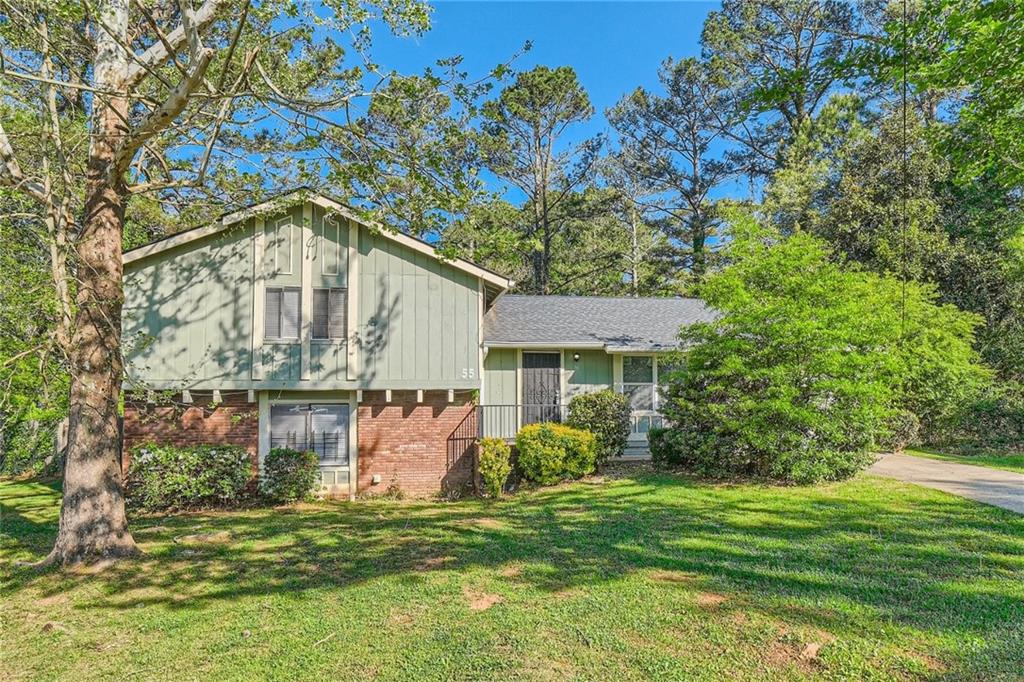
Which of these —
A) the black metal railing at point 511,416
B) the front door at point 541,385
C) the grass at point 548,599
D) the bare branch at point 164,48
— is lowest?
the grass at point 548,599

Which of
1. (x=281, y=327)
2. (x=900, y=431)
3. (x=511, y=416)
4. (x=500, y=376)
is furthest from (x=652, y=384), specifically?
(x=281, y=327)

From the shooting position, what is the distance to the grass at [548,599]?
3.84m

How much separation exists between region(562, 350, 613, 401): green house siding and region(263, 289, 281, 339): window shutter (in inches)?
271

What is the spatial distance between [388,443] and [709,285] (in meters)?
7.47

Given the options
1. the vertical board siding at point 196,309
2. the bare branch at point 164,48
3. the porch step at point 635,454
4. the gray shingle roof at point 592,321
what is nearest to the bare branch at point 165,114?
the bare branch at point 164,48

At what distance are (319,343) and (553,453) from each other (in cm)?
524

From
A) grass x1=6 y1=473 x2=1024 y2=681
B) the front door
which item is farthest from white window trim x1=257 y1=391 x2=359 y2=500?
the front door

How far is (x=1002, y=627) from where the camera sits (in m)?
4.21

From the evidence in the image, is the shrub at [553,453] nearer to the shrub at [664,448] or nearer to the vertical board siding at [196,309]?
the shrub at [664,448]

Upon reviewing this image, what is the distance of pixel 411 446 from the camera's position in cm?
1170

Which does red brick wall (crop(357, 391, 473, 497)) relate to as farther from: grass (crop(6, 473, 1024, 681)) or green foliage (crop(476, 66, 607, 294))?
green foliage (crop(476, 66, 607, 294))

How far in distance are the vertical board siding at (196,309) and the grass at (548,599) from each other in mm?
3394

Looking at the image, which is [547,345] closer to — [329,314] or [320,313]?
[329,314]

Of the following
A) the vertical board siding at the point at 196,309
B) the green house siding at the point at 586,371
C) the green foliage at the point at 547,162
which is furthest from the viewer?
the green foliage at the point at 547,162
